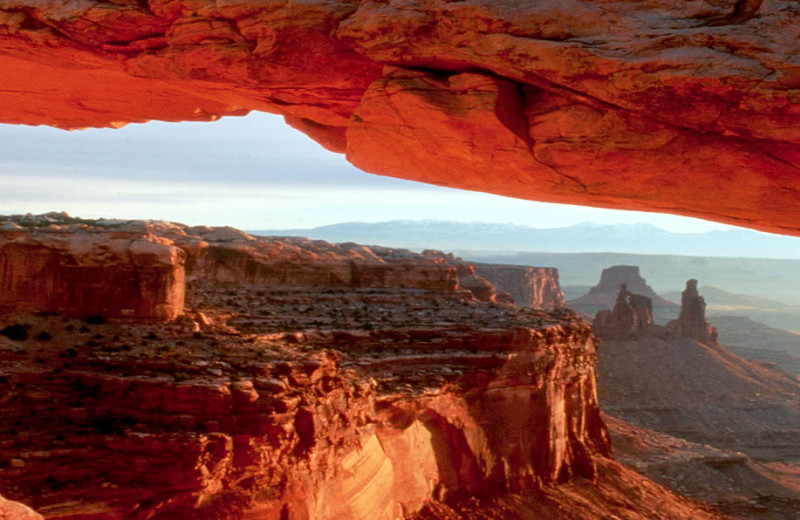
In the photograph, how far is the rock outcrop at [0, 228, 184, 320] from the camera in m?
18.4

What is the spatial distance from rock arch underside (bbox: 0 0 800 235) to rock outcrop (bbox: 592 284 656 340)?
2417 inches

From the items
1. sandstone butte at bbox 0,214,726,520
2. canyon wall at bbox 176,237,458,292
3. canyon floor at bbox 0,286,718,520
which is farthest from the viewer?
canyon wall at bbox 176,237,458,292

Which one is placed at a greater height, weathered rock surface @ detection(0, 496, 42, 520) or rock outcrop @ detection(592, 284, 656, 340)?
weathered rock surface @ detection(0, 496, 42, 520)

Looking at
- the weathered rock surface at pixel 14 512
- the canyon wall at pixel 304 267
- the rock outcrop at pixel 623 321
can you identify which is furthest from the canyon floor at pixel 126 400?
the rock outcrop at pixel 623 321

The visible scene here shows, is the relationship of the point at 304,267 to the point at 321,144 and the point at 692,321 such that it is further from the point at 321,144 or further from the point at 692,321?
the point at 692,321

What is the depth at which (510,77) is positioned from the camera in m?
15.8

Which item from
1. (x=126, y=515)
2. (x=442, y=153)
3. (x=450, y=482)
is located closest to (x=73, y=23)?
(x=442, y=153)

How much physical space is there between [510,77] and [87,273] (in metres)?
9.60

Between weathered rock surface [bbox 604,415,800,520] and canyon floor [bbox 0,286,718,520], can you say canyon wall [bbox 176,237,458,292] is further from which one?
weathered rock surface [bbox 604,415,800,520]

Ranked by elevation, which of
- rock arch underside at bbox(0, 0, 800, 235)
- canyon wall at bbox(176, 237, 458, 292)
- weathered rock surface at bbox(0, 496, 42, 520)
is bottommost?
weathered rock surface at bbox(0, 496, 42, 520)

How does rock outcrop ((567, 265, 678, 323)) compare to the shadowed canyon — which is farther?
rock outcrop ((567, 265, 678, 323))

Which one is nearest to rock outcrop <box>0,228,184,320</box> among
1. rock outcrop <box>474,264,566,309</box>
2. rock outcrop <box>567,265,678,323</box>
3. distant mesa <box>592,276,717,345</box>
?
distant mesa <box>592,276,717,345</box>

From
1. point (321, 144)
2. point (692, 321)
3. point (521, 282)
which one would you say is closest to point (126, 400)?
point (321, 144)

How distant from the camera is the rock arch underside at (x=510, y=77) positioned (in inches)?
558
